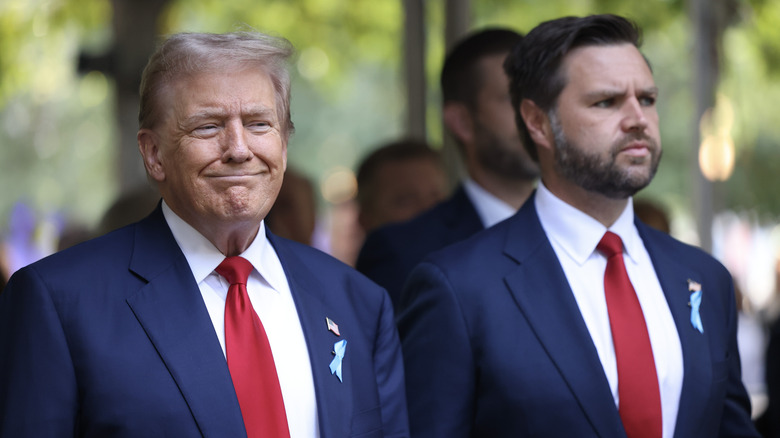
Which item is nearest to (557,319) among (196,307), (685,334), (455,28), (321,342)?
(685,334)

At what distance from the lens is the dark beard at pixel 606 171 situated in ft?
8.95

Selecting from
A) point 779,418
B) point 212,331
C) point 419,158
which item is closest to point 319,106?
point 419,158

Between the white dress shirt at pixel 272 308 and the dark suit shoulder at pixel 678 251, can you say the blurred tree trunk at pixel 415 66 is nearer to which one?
the dark suit shoulder at pixel 678 251

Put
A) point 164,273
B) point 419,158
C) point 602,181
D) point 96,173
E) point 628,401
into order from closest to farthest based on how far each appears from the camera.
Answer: point 164,273 < point 628,401 < point 602,181 < point 419,158 < point 96,173

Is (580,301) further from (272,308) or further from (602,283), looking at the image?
(272,308)

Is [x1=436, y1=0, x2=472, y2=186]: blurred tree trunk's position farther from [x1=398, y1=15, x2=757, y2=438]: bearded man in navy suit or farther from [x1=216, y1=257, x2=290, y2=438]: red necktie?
[x1=216, y1=257, x2=290, y2=438]: red necktie

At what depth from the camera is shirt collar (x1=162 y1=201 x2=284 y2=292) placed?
7.59ft

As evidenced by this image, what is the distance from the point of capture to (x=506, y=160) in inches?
147

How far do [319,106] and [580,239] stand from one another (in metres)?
5.70

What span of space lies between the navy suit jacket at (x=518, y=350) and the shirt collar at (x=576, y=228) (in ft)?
0.14

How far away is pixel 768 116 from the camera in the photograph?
19.1 ft

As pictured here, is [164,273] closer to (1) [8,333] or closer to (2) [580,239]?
(1) [8,333]

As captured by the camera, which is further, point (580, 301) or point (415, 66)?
point (415, 66)

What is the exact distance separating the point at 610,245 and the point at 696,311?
29cm
